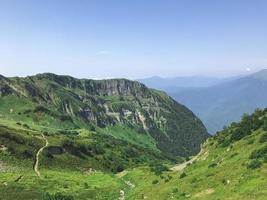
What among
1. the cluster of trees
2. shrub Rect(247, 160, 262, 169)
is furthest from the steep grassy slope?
the cluster of trees

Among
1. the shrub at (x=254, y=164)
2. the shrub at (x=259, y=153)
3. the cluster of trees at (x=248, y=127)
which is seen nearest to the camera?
the shrub at (x=254, y=164)

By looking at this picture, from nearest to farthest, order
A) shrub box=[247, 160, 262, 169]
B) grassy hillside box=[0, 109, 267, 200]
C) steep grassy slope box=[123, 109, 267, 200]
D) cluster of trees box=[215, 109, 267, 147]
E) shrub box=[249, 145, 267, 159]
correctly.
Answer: steep grassy slope box=[123, 109, 267, 200] → grassy hillside box=[0, 109, 267, 200] → shrub box=[247, 160, 262, 169] → shrub box=[249, 145, 267, 159] → cluster of trees box=[215, 109, 267, 147]

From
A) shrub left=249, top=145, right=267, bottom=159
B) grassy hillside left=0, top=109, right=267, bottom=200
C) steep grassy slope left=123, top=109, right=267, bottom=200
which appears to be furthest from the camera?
shrub left=249, top=145, right=267, bottom=159

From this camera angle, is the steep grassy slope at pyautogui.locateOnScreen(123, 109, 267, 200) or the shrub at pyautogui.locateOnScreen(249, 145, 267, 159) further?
the shrub at pyautogui.locateOnScreen(249, 145, 267, 159)

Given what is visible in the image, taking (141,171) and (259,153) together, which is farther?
(141,171)

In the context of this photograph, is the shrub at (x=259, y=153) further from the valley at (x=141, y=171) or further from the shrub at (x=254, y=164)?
the shrub at (x=254, y=164)

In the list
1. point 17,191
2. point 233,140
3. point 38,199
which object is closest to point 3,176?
point 17,191

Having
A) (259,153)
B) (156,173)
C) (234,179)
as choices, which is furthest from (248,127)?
(234,179)

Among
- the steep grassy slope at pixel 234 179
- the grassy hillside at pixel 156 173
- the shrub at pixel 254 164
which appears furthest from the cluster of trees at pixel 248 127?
the shrub at pixel 254 164

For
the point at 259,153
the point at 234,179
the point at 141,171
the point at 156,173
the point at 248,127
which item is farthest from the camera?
the point at 141,171

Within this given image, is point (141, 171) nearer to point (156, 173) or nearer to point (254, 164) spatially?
point (156, 173)

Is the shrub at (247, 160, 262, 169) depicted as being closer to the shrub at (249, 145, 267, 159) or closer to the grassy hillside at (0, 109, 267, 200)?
the grassy hillside at (0, 109, 267, 200)

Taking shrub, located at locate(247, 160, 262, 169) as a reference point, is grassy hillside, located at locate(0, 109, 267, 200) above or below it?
below
